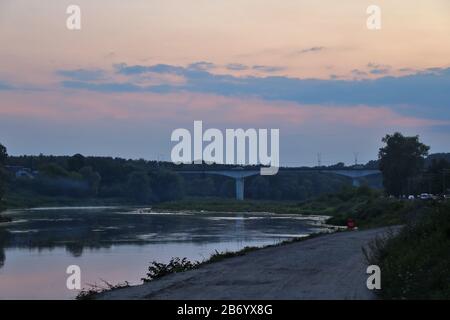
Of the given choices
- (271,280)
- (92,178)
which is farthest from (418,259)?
(92,178)

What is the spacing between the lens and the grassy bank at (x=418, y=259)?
1389 centimetres

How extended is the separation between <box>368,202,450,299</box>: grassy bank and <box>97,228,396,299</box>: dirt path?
1.93ft

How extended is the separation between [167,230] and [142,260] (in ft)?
74.8

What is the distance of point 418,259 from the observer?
1617 cm

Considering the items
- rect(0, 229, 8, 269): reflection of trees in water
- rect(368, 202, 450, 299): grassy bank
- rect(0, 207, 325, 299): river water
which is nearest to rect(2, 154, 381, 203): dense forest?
rect(0, 229, 8, 269): reflection of trees in water

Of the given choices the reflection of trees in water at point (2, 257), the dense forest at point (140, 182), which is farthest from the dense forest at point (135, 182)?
the reflection of trees in water at point (2, 257)

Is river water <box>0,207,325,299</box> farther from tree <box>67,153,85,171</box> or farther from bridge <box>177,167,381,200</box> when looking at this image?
tree <box>67,153,85,171</box>

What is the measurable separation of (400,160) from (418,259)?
68427 millimetres

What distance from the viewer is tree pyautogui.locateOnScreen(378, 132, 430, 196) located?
82250mm

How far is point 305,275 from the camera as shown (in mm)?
18250

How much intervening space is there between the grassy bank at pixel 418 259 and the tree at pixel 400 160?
62487 millimetres

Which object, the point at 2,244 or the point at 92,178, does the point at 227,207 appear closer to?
the point at 92,178
